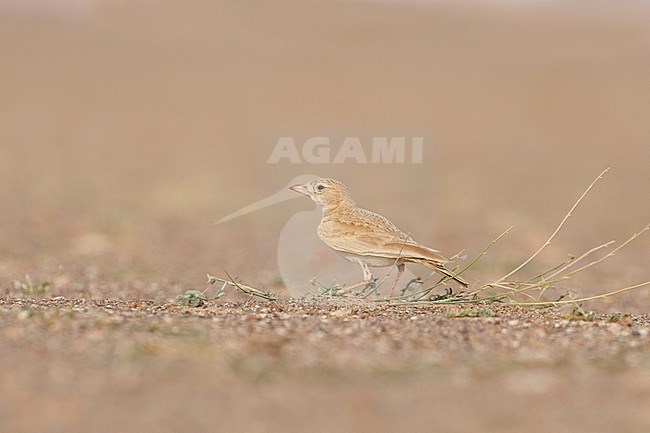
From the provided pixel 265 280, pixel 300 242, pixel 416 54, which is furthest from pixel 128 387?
pixel 416 54

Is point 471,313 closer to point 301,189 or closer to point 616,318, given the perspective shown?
point 616,318

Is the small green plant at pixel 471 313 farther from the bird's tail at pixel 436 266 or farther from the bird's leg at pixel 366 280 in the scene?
the bird's leg at pixel 366 280

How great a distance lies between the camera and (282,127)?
2245 centimetres

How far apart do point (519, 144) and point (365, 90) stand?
359 inches

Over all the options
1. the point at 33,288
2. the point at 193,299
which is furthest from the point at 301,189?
the point at 33,288

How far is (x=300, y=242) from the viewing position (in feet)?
22.7

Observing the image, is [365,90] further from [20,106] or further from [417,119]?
[20,106]

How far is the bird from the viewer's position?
5.85m

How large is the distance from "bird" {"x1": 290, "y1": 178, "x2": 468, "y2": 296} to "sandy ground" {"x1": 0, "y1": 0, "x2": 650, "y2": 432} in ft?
1.02

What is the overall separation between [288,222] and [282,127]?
15.4m

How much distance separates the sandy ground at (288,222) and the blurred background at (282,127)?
10 centimetres

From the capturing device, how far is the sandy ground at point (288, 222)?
411cm

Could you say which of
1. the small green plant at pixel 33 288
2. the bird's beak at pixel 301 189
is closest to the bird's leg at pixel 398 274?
the bird's beak at pixel 301 189

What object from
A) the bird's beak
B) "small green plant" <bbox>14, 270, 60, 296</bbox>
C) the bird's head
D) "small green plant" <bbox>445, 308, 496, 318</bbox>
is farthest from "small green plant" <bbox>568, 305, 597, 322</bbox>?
"small green plant" <bbox>14, 270, 60, 296</bbox>
